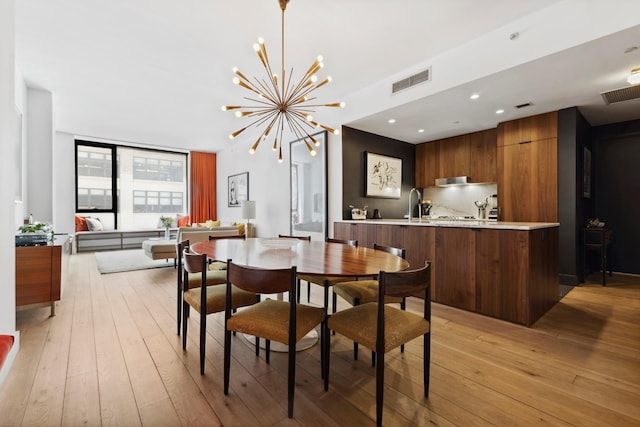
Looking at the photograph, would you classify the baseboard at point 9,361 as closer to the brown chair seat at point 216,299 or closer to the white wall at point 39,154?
the brown chair seat at point 216,299

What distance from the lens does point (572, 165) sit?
3.65m

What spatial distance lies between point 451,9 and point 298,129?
3.00m

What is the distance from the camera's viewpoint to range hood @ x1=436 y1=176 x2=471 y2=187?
473 centimetres

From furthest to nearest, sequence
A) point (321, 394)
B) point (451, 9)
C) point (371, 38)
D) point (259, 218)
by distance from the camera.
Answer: point (259, 218)
point (371, 38)
point (451, 9)
point (321, 394)

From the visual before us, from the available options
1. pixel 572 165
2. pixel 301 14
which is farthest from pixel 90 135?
pixel 572 165

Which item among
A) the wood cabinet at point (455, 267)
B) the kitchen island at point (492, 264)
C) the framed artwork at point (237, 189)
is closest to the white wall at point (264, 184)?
the framed artwork at point (237, 189)

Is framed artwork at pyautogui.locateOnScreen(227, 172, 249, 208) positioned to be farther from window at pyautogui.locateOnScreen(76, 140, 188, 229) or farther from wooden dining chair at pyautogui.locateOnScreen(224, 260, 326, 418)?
wooden dining chair at pyautogui.locateOnScreen(224, 260, 326, 418)

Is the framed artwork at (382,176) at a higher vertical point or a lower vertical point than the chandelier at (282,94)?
lower

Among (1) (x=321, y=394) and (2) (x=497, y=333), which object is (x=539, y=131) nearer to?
(2) (x=497, y=333)

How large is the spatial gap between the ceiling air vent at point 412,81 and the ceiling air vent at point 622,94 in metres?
1.93

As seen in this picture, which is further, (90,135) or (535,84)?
(90,135)

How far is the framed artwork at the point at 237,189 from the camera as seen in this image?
7.15 m

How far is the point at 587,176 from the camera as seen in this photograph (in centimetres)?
422

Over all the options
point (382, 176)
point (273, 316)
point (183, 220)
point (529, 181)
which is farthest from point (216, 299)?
point (183, 220)
